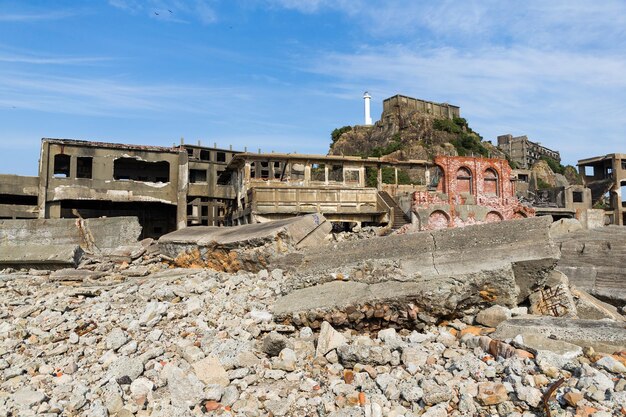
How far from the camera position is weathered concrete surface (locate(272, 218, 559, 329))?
17.2 ft

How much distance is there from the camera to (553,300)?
18.8ft

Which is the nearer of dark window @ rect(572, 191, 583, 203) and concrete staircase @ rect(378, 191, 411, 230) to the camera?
concrete staircase @ rect(378, 191, 411, 230)

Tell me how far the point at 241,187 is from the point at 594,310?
18.4 metres

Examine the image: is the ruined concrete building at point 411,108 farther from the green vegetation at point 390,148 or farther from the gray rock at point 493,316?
the gray rock at point 493,316

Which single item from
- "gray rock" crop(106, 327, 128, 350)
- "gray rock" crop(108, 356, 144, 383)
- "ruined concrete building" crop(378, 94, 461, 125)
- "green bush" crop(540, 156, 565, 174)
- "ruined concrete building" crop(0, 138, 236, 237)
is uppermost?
"ruined concrete building" crop(378, 94, 461, 125)

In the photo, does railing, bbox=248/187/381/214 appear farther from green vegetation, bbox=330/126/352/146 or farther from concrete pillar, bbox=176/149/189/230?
green vegetation, bbox=330/126/352/146

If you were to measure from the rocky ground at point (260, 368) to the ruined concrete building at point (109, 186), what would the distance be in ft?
53.7

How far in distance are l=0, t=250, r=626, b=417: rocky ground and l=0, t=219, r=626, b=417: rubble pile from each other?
16 mm

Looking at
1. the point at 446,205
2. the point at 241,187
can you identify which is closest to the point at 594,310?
the point at 446,205

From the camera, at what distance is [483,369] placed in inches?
155

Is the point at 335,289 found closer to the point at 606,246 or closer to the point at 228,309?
the point at 228,309

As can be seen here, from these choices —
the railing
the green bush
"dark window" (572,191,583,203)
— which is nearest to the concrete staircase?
the railing

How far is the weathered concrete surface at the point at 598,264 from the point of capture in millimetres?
8352

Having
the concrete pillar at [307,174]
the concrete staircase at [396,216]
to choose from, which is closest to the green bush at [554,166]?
the concrete staircase at [396,216]
